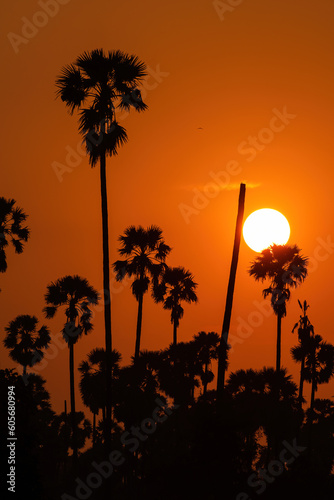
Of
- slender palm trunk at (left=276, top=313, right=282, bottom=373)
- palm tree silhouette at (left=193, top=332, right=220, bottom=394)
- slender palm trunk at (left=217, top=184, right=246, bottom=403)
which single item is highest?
palm tree silhouette at (left=193, top=332, right=220, bottom=394)

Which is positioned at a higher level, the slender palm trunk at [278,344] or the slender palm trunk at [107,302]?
the slender palm trunk at [278,344]

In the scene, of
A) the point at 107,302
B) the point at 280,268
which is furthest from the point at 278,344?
the point at 107,302

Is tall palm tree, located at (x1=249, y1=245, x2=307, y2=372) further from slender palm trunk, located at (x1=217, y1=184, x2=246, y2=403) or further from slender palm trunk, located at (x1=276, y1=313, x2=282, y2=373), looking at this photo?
slender palm trunk, located at (x1=217, y1=184, x2=246, y2=403)

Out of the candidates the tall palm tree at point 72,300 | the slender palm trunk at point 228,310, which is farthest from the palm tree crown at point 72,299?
the slender palm trunk at point 228,310

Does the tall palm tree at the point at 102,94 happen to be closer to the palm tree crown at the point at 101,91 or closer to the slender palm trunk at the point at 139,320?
the palm tree crown at the point at 101,91

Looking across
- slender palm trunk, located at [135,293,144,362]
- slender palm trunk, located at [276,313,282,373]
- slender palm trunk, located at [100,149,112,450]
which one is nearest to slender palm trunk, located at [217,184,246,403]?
slender palm trunk, located at [100,149,112,450]

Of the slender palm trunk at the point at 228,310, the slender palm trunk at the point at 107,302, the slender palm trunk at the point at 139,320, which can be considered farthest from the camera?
the slender palm trunk at the point at 139,320

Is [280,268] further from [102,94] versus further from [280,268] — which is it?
[102,94]

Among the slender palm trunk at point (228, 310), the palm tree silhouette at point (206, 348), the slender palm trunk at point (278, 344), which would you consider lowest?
the slender palm trunk at point (228, 310)

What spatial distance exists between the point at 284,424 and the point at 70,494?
19.5 meters

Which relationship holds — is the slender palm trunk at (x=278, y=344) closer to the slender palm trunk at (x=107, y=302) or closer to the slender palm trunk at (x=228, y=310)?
the slender palm trunk at (x=228, y=310)

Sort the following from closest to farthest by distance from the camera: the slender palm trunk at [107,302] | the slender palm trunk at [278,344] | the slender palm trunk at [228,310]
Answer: the slender palm trunk at [228,310] → the slender palm trunk at [107,302] → the slender palm trunk at [278,344]

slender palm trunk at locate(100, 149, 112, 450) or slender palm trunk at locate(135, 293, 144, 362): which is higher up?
slender palm trunk at locate(135, 293, 144, 362)

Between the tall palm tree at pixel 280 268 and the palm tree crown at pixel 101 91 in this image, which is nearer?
the palm tree crown at pixel 101 91
